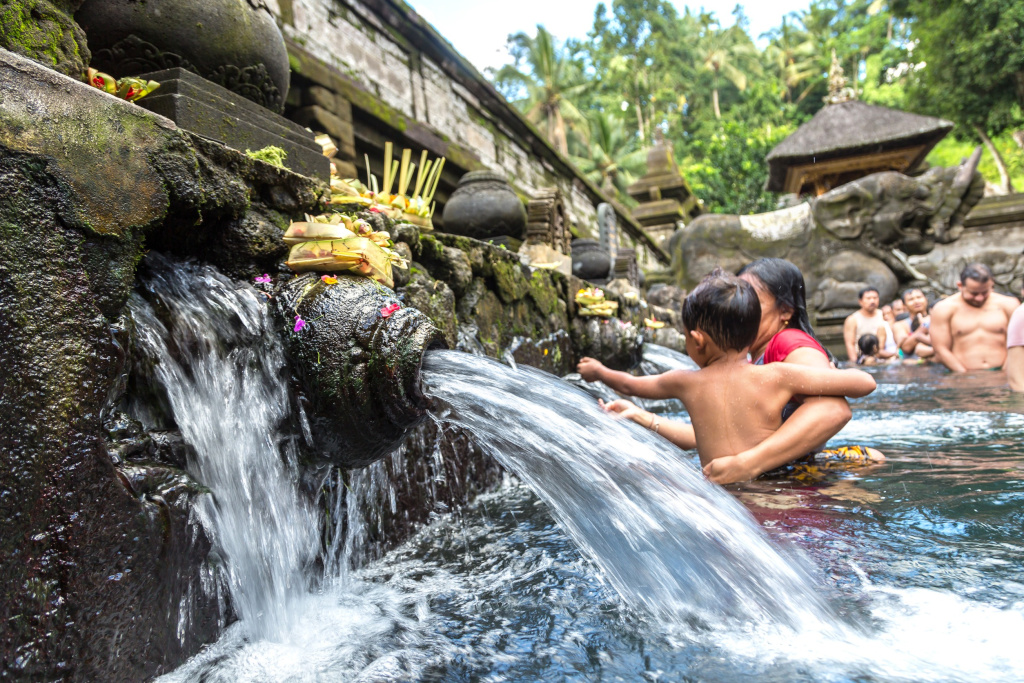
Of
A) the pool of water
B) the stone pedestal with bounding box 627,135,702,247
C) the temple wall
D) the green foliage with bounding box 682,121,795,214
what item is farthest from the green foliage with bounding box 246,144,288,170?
the green foliage with bounding box 682,121,795,214

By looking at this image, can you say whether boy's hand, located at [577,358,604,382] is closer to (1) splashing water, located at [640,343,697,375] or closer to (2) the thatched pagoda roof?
(1) splashing water, located at [640,343,697,375]

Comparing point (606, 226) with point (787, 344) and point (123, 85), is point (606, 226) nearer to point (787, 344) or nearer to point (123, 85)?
point (787, 344)

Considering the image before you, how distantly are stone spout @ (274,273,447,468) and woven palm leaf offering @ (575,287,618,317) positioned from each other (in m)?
3.10

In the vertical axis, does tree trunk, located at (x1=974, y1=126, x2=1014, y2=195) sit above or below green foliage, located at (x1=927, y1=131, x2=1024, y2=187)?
below

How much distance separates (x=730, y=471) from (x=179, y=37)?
248cm

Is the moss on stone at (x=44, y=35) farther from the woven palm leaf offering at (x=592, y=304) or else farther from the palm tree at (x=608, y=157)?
the palm tree at (x=608, y=157)

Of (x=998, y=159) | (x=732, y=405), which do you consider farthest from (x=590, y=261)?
(x=998, y=159)

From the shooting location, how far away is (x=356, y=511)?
7.07ft

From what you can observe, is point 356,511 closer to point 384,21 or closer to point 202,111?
point 202,111

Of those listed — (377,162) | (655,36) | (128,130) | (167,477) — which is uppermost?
(655,36)

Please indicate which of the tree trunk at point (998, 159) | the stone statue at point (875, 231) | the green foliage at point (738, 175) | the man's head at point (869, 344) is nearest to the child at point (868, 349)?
the man's head at point (869, 344)

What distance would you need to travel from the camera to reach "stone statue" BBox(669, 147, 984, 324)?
42.5ft

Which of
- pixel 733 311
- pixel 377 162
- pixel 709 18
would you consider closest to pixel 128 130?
pixel 733 311

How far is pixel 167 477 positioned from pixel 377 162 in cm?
630
